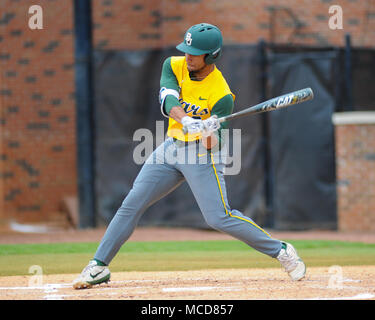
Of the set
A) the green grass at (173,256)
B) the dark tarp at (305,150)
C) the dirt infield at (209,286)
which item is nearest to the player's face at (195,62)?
the dirt infield at (209,286)

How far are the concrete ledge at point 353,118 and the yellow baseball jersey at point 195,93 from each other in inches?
214

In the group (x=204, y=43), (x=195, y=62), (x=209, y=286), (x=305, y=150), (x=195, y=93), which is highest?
(x=204, y=43)

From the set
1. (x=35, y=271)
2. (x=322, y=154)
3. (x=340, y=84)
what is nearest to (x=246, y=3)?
(x=340, y=84)

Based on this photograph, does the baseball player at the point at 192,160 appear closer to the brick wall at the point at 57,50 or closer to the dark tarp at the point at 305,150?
the dark tarp at the point at 305,150

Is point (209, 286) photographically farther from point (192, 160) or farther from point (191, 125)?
point (191, 125)

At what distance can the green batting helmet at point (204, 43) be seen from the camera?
18.9ft

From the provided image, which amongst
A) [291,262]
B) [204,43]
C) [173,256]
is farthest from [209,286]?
[173,256]

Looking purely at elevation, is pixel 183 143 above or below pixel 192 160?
above

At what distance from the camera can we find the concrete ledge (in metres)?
10.9

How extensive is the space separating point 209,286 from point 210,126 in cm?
138

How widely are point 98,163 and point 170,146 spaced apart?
5.72 meters

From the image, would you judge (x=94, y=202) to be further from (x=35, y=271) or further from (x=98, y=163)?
(x=35, y=271)

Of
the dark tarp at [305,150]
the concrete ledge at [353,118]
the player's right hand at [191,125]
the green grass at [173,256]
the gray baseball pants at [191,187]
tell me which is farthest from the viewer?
the dark tarp at [305,150]

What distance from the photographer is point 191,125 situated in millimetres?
5641
